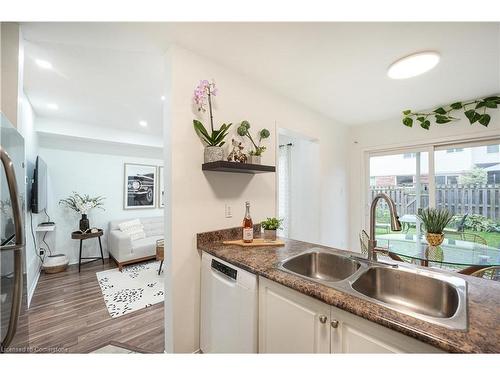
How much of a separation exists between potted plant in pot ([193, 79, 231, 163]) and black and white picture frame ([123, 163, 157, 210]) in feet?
11.5

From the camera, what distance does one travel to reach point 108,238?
4.11m

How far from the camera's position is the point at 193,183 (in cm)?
164

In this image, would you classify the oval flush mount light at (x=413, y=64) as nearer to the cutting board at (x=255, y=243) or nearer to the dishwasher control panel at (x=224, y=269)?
the cutting board at (x=255, y=243)

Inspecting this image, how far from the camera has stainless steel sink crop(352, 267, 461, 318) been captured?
991mm

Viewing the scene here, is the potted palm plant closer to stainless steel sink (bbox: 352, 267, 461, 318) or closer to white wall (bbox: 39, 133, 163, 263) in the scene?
stainless steel sink (bbox: 352, 267, 461, 318)

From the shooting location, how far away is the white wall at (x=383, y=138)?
257cm

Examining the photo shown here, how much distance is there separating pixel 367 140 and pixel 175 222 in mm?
3285

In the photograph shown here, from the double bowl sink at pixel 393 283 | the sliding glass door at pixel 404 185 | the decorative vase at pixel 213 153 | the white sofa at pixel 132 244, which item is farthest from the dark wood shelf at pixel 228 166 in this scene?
the white sofa at pixel 132 244

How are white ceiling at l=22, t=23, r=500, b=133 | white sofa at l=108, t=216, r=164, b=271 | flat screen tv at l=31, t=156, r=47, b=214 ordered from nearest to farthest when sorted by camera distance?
white ceiling at l=22, t=23, r=500, b=133, flat screen tv at l=31, t=156, r=47, b=214, white sofa at l=108, t=216, r=164, b=271

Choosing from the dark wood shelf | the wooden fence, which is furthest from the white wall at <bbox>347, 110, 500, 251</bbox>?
the dark wood shelf

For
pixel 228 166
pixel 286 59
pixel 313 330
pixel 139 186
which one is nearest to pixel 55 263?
pixel 139 186

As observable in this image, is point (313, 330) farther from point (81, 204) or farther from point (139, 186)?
point (139, 186)

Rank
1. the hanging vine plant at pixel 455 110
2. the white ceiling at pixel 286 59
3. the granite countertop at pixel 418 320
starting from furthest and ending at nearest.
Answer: the hanging vine plant at pixel 455 110
the white ceiling at pixel 286 59
the granite countertop at pixel 418 320
